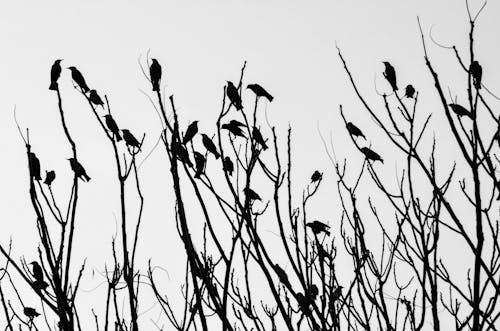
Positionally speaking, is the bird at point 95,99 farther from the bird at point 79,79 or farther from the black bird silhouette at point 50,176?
the black bird silhouette at point 50,176

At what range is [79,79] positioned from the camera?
354cm

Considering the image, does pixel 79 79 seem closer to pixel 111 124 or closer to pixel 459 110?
pixel 111 124

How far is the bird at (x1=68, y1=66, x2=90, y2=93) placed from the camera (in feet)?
11.5

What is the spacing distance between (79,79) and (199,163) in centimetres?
85

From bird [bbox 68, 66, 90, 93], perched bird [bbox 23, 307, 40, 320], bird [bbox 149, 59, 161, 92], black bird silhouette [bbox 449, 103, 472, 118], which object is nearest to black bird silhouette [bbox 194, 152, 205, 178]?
bird [bbox 149, 59, 161, 92]

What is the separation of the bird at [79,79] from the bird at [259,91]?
96 cm

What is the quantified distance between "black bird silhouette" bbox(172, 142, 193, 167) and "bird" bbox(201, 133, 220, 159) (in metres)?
0.32

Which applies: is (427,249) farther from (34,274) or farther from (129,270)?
(34,274)

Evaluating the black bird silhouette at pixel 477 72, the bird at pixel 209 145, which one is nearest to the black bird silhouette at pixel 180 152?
the bird at pixel 209 145

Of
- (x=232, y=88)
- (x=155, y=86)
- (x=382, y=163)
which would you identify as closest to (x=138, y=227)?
(x=155, y=86)

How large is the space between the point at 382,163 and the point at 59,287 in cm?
234

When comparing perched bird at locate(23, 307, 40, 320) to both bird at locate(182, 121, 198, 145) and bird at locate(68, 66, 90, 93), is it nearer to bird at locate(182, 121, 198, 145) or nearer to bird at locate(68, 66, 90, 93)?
bird at locate(68, 66, 90, 93)

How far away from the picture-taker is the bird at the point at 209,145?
11.5ft

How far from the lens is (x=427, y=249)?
3.00m
